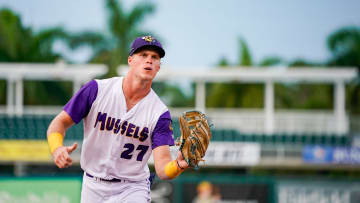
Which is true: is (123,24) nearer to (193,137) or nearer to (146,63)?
(146,63)

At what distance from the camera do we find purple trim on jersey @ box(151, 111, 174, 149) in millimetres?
4164

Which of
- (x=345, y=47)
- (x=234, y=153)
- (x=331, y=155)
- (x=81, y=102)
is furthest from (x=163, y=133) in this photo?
(x=345, y=47)

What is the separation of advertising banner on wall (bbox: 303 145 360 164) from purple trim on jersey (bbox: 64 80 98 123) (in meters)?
16.1

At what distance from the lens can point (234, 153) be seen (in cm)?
1917

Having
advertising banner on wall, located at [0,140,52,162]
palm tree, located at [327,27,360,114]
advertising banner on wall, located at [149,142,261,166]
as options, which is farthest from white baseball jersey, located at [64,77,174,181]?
palm tree, located at [327,27,360,114]

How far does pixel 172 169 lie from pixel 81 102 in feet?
3.14

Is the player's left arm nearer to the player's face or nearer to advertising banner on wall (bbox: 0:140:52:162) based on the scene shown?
the player's face

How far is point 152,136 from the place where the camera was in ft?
14.0

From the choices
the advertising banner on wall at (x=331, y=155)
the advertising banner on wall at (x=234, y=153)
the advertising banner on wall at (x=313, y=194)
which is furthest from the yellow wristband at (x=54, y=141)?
the advertising banner on wall at (x=331, y=155)

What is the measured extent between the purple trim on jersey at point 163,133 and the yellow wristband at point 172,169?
11.0 inches

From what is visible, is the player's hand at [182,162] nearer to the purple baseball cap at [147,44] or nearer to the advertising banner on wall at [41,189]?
the purple baseball cap at [147,44]

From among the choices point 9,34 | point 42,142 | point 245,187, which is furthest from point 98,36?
point 245,187

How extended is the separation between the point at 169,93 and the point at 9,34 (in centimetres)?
2137

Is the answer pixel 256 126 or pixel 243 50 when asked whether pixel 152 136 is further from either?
pixel 243 50
